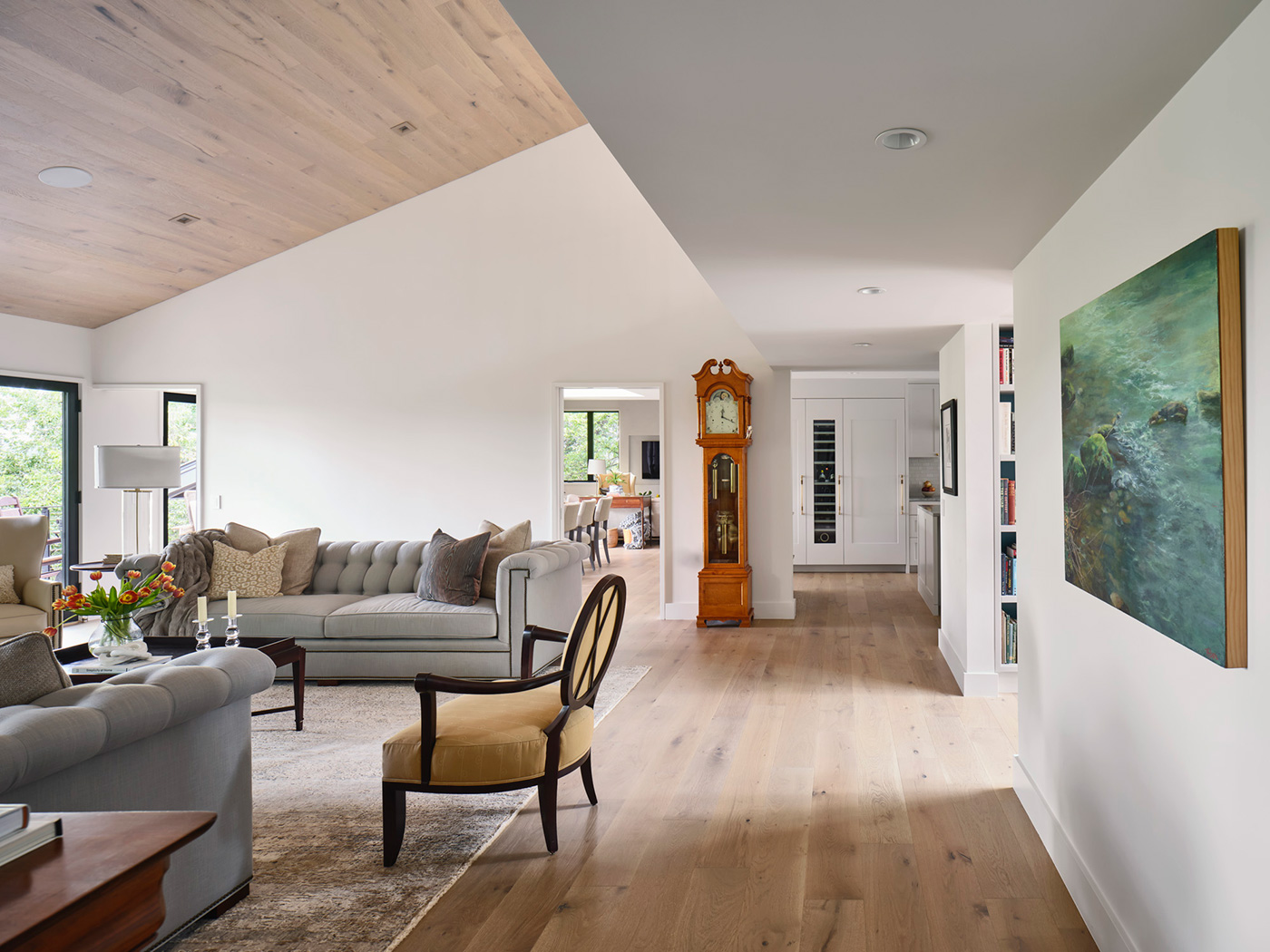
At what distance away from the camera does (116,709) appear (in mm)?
1985

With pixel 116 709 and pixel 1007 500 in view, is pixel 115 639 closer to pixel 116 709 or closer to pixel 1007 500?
pixel 116 709

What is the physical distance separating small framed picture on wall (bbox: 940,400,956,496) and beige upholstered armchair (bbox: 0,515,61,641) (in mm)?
5617

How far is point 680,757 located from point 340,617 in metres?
2.30

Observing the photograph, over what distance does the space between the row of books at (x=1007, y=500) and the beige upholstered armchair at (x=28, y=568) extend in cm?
571

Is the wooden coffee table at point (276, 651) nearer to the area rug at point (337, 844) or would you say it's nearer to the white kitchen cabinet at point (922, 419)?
the area rug at point (337, 844)

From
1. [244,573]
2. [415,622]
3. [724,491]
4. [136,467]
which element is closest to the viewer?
[415,622]

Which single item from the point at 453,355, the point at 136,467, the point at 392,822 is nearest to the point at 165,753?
the point at 392,822

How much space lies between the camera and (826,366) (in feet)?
22.3

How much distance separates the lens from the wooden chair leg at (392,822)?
2709mm

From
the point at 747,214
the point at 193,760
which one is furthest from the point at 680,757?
the point at 747,214

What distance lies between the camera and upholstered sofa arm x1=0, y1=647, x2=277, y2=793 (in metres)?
1.75

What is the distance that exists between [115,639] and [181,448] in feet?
15.7

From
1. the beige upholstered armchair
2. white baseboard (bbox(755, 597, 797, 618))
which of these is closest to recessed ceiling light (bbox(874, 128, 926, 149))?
white baseboard (bbox(755, 597, 797, 618))

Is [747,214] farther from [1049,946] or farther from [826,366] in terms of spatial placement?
[826,366]
